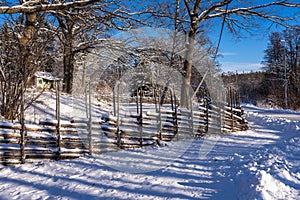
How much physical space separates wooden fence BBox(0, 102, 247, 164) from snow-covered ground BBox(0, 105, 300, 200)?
0.69ft

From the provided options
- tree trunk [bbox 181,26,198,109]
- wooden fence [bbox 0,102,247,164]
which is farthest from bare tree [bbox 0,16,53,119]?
tree trunk [bbox 181,26,198,109]

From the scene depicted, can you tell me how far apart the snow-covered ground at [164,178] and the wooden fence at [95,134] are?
209mm

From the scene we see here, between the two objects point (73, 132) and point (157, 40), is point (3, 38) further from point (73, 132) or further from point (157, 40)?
point (157, 40)

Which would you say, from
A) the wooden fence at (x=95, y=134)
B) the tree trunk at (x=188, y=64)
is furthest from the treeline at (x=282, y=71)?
the wooden fence at (x=95, y=134)

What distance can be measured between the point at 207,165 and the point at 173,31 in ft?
22.1

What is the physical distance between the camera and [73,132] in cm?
461

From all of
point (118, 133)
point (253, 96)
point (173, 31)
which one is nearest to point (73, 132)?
point (118, 133)

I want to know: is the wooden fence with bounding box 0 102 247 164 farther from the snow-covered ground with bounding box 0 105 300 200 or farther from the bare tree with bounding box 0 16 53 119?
the bare tree with bounding box 0 16 53 119

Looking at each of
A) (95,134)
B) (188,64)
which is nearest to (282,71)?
(188,64)

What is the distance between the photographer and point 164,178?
3275mm

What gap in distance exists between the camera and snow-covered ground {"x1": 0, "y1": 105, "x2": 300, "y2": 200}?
2666 mm

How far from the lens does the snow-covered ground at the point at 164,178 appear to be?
2666mm

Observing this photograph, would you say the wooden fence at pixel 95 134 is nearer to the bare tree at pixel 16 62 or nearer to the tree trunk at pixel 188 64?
the bare tree at pixel 16 62

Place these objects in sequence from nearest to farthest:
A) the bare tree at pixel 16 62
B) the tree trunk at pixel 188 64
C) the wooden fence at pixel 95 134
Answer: the wooden fence at pixel 95 134 → the bare tree at pixel 16 62 → the tree trunk at pixel 188 64
